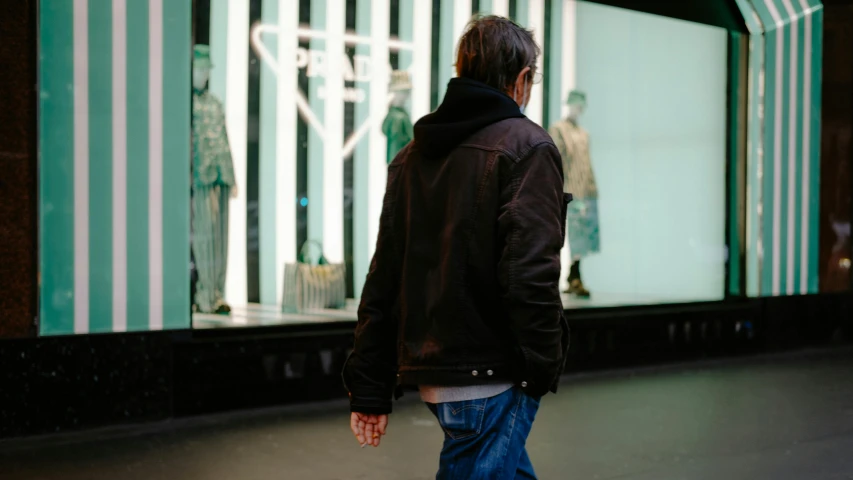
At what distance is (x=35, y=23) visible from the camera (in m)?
5.11

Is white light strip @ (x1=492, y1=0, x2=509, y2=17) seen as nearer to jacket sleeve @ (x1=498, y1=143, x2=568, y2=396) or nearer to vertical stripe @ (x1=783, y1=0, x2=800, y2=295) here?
vertical stripe @ (x1=783, y1=0, x2=800, y2=295)

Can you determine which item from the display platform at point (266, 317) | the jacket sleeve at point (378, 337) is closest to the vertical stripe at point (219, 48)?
the display platform at point (266, 317)

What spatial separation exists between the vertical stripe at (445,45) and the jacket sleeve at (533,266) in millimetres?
5324

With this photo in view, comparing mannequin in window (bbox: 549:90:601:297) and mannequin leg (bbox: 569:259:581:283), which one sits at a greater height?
mannequin in window (bbox: 549:90:601:297)

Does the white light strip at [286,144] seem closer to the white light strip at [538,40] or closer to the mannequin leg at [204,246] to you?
the mannequin leg at [204,246]

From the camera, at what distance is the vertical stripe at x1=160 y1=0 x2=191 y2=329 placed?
550 cm

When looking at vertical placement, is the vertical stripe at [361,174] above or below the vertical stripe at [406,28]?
below

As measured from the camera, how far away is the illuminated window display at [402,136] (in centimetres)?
645

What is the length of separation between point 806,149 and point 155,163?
19.8ft

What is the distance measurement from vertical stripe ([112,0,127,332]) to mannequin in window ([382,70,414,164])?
6.99 ft

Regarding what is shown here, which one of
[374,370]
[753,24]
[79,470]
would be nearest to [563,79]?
[753,24]

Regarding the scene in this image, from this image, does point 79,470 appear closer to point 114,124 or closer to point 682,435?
point 114,124

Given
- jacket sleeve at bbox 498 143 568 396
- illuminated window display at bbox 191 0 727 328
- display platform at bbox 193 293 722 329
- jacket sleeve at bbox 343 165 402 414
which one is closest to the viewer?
jacket sleeve at bbox 498 143 568 396

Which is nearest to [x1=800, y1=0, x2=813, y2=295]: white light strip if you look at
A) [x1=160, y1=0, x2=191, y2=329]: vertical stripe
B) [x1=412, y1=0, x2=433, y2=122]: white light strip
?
[x1=412, y1=0, x2=433, y2=122]: white light strip
